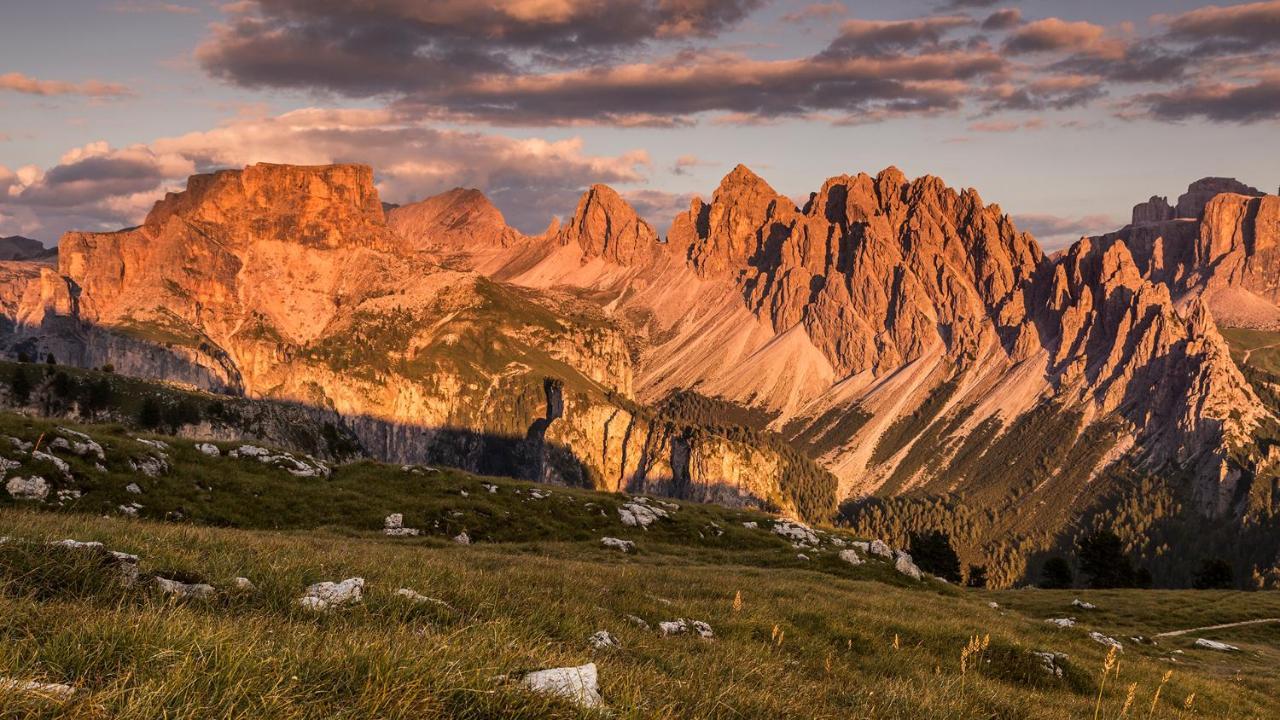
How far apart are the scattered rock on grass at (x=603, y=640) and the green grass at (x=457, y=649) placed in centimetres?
21

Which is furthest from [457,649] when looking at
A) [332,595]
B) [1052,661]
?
[1052,661]

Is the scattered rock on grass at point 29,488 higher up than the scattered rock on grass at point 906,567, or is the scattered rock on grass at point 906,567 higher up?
the scattered rock on grass at point 29,488

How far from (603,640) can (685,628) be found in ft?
17.6

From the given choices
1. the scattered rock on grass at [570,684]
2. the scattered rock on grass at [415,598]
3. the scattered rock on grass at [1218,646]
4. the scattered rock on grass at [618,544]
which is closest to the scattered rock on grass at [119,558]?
the scattered rock on grass at [415,598]

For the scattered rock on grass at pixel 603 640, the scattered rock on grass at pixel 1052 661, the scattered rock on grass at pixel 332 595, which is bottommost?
the scattered rock on grass at pixel 1052 661

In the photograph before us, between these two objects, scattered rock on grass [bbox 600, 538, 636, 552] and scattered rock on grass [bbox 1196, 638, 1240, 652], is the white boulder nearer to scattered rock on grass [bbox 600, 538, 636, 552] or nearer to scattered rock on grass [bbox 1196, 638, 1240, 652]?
scattered rock on grass [bbox 1196, 638, 1240, 652]

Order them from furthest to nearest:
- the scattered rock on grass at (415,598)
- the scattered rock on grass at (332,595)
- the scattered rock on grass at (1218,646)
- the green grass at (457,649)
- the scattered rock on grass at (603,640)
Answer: the scattered rock on grass at (1218,646)
the scattered rock on grass at (603,640)
the scattered rock on grass at (415,598)
the scattered rock on grass at (332,595)
the green grass at (457,649)

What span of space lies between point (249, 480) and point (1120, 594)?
7600 centimetres

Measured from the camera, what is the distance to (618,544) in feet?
163

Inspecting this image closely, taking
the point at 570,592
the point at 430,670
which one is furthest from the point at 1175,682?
the point at 430,670

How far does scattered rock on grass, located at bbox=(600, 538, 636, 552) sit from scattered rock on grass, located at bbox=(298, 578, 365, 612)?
122 feet

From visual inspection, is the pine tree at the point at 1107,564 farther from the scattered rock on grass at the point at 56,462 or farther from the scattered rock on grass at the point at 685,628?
the scattered rock on grass at the point at 56,462

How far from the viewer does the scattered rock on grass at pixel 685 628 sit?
17188mm

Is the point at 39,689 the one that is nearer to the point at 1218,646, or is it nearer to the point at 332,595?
the point at 332,595
